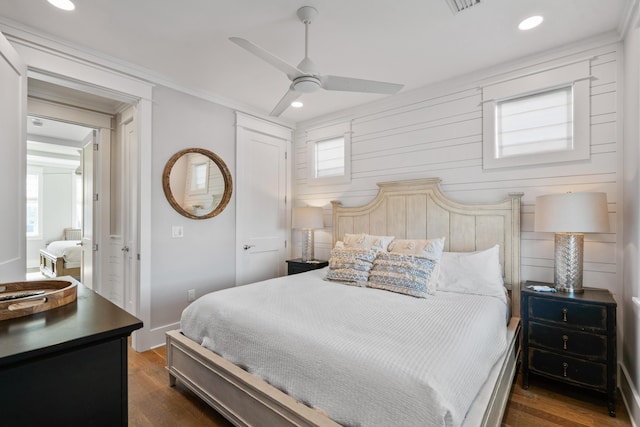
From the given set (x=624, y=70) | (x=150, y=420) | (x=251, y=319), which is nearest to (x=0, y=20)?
(x=251, y=319)

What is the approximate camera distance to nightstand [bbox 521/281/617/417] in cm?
200

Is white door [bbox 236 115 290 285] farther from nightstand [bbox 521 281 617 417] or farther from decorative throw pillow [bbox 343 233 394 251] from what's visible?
nightstand [bbox 521 281 617 417]

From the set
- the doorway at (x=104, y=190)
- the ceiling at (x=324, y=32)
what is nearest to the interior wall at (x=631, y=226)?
the ceiling at (x=324, y=32)

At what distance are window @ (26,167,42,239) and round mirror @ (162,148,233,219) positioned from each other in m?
6.39

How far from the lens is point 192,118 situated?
3.40 metres

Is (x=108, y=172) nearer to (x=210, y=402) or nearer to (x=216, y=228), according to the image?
(x=216, y=228)

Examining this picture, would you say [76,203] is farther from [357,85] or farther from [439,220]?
[439,220]

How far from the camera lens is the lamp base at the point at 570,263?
7.51 ft

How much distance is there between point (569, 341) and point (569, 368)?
0.18m

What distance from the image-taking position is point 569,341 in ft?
6.98

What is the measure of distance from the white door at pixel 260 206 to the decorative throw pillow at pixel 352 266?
4.75ft

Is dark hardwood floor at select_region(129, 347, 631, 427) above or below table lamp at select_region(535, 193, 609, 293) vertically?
below

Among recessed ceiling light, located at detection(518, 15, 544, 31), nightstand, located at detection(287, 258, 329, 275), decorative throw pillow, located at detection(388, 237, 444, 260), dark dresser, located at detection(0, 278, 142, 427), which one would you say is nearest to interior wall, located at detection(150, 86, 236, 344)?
nightstand, located at detection(287, 258, 329, 275)

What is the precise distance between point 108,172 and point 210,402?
322cm
